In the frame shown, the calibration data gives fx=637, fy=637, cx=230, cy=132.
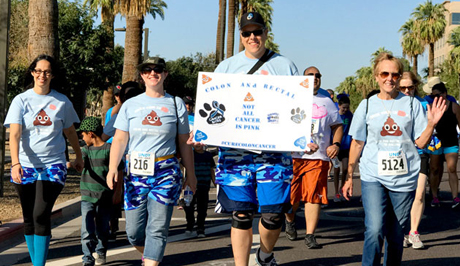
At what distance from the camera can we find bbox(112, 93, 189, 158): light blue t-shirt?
5195 millimetres

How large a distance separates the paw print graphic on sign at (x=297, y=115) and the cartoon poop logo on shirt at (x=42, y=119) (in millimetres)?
2182

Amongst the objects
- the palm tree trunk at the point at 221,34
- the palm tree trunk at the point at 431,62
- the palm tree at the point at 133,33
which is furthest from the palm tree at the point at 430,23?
the palm tree at the point at 133,33

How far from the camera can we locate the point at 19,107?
5641 millimetres

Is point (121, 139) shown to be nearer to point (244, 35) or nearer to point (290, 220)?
point (244, 35)

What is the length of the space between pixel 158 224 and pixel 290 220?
2.89m

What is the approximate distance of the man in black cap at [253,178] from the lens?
203 inches

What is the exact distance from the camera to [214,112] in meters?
5.22

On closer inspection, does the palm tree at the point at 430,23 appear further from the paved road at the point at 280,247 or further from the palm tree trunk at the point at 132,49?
the paved road at the point at 280,247

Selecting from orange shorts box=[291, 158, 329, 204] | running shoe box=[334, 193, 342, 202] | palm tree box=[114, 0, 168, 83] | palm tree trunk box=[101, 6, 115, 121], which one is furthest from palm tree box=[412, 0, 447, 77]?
orange shorts box=[291, 158, 329, 204]

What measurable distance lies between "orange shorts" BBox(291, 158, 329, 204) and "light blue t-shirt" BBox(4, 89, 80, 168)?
297cm

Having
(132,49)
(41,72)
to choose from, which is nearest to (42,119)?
(41,72)

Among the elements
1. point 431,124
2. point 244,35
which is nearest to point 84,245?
point 244,35

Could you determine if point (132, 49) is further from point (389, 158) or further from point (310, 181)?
point (389, 158)

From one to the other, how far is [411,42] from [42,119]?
224ft
